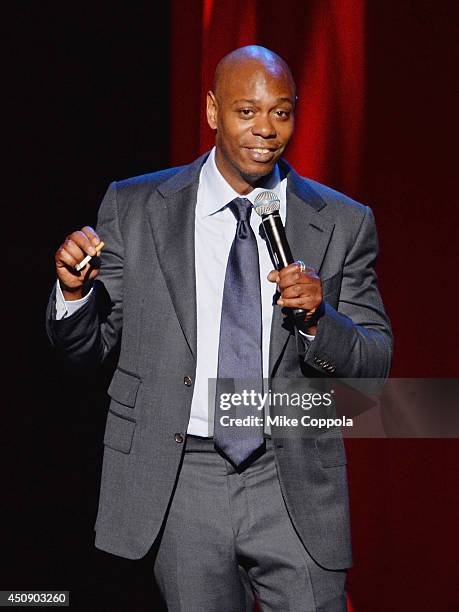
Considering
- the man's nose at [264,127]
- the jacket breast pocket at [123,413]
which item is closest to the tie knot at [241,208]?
the man's nose at [264,127]

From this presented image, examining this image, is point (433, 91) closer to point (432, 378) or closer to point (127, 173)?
point (432, 378)

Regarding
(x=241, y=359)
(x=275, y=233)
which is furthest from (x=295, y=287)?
(x=241, y=359)

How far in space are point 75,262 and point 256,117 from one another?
482mm

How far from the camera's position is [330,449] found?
202 centimetres

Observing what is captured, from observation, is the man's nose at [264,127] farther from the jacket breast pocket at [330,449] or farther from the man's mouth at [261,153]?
the jacket breast pocket at [330,449]

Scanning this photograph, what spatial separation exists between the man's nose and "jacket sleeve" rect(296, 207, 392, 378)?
28cm

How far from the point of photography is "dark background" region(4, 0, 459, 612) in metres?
2.59

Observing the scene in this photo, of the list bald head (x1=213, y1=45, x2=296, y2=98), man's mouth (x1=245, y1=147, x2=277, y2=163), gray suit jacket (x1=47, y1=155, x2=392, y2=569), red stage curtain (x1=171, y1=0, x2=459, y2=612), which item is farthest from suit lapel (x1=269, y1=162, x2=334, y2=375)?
red stage curtain (x1=171, y1=0, x2=459, y2=612)

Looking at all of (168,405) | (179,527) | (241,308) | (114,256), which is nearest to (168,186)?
(114,256)

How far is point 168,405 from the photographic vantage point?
1.93 meters

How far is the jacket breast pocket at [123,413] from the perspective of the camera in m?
1.98

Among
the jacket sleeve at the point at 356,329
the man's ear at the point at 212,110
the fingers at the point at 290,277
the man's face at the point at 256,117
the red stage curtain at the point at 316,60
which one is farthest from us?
the red stage curtain at the point at 316,60

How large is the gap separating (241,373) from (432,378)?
34.6 inches

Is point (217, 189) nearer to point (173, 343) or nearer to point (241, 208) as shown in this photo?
point (241, 208)
